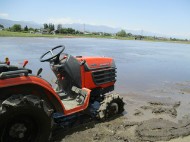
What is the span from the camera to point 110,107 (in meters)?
5.76

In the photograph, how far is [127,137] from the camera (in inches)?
196

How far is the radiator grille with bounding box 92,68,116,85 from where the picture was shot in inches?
226

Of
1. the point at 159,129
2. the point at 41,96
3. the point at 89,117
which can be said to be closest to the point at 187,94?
the point at 159,129

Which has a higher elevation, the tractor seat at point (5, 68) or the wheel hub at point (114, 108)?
the tractor seat at point (5, 68)

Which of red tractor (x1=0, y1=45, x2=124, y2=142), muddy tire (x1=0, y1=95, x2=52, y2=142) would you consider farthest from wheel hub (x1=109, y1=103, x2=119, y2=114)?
muddy tire (x1=0, y1=95, x2=52, y2=142)

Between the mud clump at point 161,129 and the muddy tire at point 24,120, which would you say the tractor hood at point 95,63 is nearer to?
the mud clump at point 161,129

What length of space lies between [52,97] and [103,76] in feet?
6.49

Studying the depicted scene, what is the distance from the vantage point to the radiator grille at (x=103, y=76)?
5729 millimetres

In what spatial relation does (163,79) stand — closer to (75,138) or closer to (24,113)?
(75,138)

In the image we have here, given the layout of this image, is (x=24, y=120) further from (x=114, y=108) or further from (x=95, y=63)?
(x=114, y=108)

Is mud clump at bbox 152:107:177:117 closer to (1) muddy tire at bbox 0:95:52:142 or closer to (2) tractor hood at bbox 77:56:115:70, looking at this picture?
(2) tractor hood at bbox 77:56:115:70

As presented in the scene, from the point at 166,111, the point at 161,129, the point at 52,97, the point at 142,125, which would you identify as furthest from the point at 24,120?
the point at 166,111

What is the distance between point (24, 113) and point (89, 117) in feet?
6.75

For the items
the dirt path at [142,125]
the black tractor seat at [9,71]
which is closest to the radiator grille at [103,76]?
the dirt path at [142,125]
